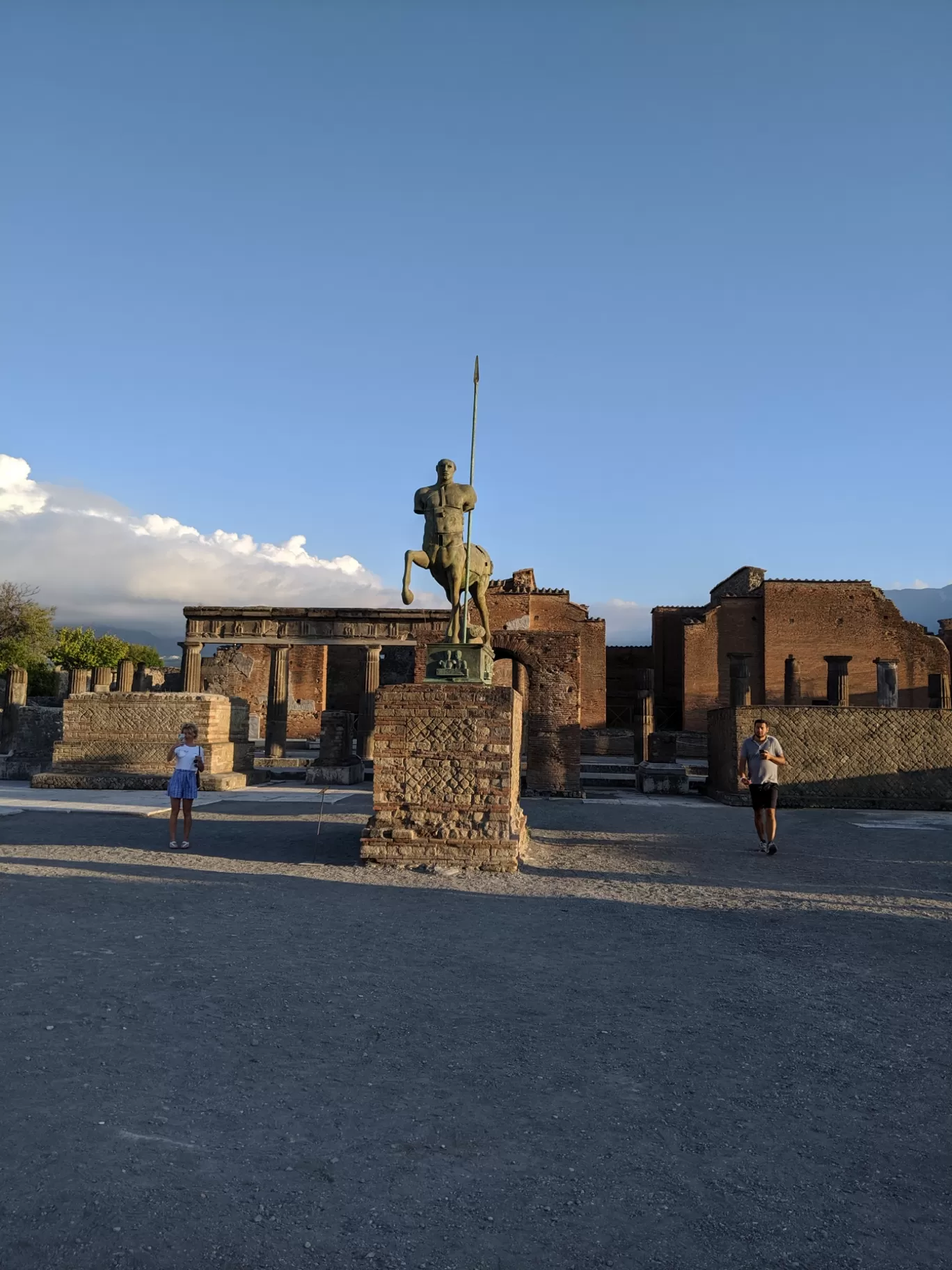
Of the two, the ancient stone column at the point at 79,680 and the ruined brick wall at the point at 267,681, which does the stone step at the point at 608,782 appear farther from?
the ruined brick wall at the point at 267,681

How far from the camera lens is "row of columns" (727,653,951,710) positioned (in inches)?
793

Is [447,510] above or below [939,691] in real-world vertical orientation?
above

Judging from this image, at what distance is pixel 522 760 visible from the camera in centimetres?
2134

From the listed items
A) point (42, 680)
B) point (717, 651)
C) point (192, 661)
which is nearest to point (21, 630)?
point (42, 680)

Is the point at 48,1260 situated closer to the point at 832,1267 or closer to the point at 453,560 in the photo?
the point at 832,1267

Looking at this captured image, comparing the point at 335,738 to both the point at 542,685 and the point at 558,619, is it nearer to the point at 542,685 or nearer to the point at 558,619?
the point at 542,685

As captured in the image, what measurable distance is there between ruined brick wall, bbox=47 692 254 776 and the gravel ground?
960 centimetres

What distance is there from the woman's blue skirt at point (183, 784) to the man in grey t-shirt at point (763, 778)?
5503 mm

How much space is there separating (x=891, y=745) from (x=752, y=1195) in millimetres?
13535

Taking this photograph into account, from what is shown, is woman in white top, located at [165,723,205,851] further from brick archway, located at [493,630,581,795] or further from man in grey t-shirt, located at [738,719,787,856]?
brick archway, located at [493,630,581,795]

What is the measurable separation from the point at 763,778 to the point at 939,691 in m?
24.8

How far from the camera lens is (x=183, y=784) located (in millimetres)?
8297

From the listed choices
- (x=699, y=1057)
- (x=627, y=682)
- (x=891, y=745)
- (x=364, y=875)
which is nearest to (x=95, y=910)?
(x=364, y=875)

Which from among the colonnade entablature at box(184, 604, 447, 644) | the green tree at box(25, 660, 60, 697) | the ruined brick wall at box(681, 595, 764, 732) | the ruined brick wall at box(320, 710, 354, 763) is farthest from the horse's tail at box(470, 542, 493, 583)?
the green tree at box(25, 660, 60, 697)
